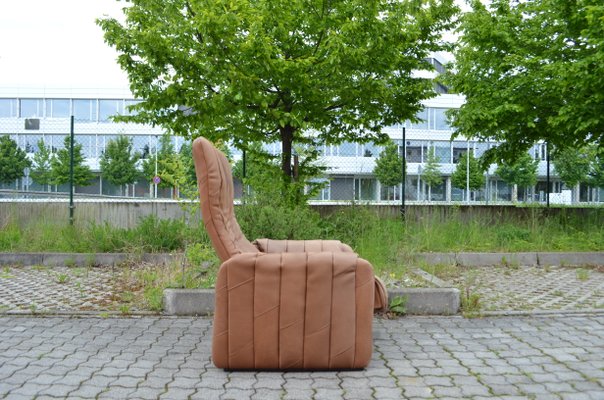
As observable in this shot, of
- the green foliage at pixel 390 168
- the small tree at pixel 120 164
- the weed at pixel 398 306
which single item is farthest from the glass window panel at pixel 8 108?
A: the weed at pixel 398 306

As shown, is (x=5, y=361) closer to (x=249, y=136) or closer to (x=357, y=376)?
(x=357, y=376)

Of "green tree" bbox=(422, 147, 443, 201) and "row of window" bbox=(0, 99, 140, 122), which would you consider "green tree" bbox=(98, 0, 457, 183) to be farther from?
"row of window" bbox=(0, 99, 140, 122)

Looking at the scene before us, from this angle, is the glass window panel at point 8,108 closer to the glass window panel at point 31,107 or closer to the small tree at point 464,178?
the glass window panel at point 31,107

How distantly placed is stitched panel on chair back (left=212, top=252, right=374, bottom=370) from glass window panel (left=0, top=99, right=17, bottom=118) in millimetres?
52043

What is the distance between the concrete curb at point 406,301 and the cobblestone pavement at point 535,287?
43 centimetres

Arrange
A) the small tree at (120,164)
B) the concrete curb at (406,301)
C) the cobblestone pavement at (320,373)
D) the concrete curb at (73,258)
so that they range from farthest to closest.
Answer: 1. the small tree at (120,164)
2. the concrete curb at (73,258)
3. the concrete curb at (406,301)
4. the cobblestone pavement at (320,373)

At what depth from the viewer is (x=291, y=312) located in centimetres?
365

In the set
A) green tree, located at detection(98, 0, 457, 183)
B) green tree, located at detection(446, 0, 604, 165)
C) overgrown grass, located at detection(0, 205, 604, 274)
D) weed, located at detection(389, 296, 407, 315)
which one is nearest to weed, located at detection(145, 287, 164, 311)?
overgrown grass, located at detection(0, 205, 604, 274)

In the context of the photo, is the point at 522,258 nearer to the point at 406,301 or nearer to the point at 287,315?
the point at 406,301

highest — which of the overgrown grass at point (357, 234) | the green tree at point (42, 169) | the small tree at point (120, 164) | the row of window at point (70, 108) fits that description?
the row of window at point (70, 108)

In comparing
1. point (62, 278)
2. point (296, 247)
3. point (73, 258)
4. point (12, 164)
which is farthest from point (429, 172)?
point (296, 247)

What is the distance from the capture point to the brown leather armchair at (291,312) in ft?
11.9

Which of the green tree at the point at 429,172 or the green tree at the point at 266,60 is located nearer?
the green tree at the point at 266,60

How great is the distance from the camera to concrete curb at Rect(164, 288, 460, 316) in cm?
538
